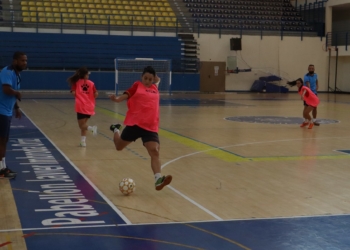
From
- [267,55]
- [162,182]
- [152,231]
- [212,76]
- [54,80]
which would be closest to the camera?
[152,231]

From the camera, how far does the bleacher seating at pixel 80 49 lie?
32188 mm

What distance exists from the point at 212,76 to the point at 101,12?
316 inches

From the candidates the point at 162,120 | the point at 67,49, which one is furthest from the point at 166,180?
Answer: the point at 67,49

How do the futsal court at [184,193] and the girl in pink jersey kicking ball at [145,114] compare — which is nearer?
the futsal court at [184,193]

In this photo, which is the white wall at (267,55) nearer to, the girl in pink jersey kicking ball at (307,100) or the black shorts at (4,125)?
the girl in pink jersey kicking ball at (307,100)

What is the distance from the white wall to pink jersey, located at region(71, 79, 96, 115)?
2517 centimetres

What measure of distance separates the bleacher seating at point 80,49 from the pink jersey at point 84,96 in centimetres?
2114

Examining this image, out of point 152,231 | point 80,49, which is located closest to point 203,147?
point 152,231

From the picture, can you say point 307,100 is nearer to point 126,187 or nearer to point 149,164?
point 149,164

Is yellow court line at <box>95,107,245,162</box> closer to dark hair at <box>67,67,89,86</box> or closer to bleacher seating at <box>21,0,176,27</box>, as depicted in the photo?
dark hair at <box>67,67,89,86</box>

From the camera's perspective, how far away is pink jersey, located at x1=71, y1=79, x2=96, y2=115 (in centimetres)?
1197

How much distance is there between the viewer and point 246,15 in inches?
1517

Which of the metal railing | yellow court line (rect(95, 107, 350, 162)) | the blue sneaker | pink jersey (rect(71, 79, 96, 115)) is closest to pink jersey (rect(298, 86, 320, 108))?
yellow court line (rect(95, 107, 350, 162))

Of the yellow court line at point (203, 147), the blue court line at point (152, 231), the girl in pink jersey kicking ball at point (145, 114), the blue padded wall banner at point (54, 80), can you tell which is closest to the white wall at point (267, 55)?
the blue padded wall banner at point (54, 80)
